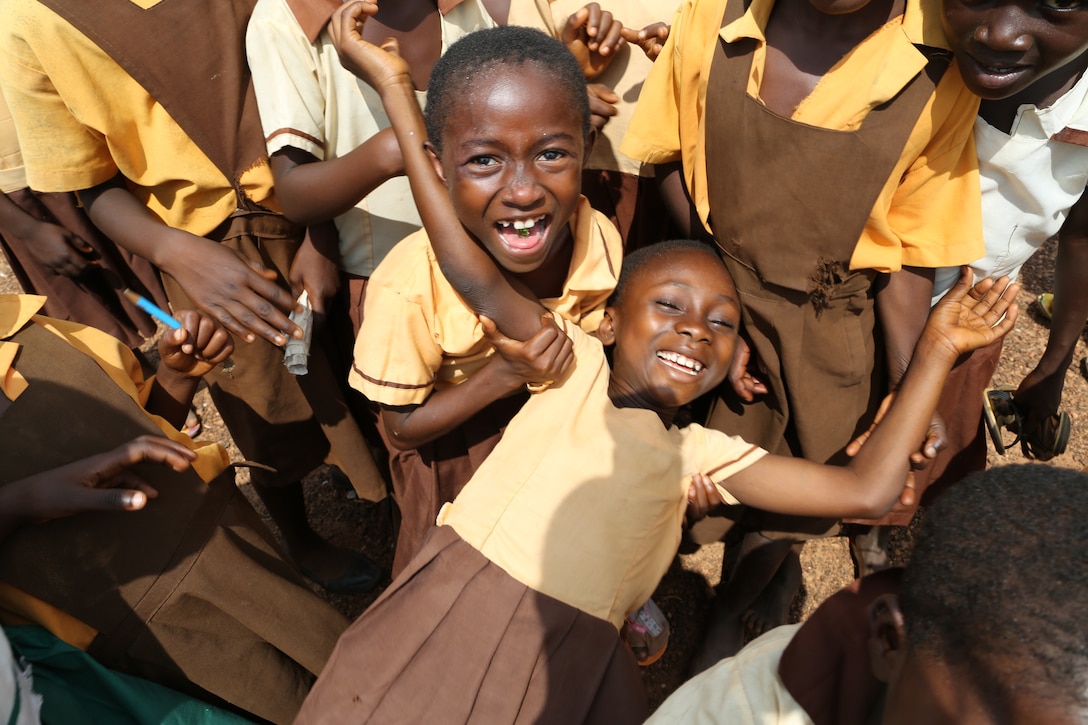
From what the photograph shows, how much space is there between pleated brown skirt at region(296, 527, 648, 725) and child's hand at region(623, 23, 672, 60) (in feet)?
4.12

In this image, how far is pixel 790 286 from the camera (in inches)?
63.8

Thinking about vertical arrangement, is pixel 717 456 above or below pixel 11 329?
below

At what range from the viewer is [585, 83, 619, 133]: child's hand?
1669 mm

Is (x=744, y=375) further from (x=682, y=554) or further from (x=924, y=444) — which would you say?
(x=682, y=554)

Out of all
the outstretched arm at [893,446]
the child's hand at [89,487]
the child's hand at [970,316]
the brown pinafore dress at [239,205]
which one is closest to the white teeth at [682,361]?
the outstretched arm at [893,446]

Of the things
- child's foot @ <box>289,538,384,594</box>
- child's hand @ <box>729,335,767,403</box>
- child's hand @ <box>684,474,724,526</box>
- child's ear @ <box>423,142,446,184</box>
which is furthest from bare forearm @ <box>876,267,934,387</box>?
child's foot @ <box>289,538,384,594</box>

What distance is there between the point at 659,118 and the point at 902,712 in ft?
4.33

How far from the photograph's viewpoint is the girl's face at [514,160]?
1353mm

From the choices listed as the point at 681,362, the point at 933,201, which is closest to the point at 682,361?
the point at 681,362

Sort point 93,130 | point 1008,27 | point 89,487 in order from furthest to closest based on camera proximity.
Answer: point 93,130, point 89,487, point 1008,27

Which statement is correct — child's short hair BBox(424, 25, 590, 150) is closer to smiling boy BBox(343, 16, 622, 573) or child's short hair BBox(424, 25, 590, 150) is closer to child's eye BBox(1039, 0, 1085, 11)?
smiling boy BBox(343, 16, 622, 573)

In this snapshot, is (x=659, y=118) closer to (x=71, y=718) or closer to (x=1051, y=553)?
(x=1051, y=553)

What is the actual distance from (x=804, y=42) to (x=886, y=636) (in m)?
1.16

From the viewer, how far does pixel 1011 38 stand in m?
1.14
